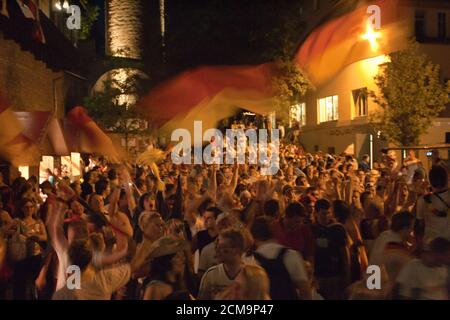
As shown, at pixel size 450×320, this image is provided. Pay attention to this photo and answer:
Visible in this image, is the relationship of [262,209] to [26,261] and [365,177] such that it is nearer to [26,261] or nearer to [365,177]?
[26,261]

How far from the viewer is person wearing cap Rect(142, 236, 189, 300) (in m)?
4.47

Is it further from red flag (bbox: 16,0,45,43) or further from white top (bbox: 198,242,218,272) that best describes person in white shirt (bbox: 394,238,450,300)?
red flag (bbox: 16,0,45,43)

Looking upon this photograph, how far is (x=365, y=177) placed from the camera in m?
12.0

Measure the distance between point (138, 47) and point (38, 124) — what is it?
30184 millimetres

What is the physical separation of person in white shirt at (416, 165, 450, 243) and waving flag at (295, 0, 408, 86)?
1000 centimetres

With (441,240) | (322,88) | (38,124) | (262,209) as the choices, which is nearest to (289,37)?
(322,88)

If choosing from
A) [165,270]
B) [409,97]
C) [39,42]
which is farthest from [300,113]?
[165,270]

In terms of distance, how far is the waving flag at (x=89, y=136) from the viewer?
1302cm

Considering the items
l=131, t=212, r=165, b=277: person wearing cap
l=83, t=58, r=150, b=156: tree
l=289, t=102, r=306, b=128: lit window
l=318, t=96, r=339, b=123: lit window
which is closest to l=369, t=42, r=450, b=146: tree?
l=318, t=96, r=339, b=123: lit window

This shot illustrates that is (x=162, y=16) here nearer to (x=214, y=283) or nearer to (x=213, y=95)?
(x=213, y=95)

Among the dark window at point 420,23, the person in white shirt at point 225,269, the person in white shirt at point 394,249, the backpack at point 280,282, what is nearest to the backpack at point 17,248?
the person in white shirt at point 225,269

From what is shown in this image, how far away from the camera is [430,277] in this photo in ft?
15.2

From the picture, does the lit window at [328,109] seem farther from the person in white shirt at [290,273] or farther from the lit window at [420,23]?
the person in white shirt at [290,273]

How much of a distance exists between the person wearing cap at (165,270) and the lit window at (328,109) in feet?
90.6
